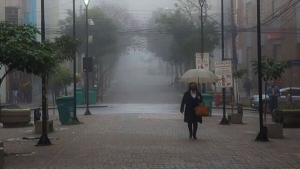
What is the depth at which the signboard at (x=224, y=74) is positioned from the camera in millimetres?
24781

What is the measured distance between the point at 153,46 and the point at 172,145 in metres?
62.8

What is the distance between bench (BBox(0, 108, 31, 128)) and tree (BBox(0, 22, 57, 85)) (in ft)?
33.2

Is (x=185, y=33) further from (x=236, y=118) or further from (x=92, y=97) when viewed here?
(x=236, y=118)

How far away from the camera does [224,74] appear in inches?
984

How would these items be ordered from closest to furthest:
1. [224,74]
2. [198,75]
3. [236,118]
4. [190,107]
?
[190,107] < [198,75] < [224,74] < [236,118]

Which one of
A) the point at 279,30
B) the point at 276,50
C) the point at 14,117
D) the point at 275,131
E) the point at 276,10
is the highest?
the point at 276,10

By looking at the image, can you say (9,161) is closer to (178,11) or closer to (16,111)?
(16,111)

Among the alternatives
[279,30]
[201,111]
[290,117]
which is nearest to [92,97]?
[279,30]

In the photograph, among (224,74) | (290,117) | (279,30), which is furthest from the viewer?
(279,30)

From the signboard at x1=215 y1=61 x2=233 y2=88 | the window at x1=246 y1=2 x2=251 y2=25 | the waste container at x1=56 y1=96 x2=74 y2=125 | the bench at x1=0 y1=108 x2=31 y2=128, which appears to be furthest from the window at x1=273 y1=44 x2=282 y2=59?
the bench at x1=0 y1=108 x2=31 y2=128

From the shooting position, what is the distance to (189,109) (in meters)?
18.2

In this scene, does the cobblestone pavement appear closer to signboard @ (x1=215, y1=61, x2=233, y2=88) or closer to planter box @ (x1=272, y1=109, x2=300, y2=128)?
planter box @ (x1=272, y1=109, x2=300, y2=128)

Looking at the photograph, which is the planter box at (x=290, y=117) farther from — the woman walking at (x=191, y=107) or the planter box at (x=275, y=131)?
the woman walking at (x=191, y=107)

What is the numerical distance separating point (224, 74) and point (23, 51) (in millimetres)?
12971
